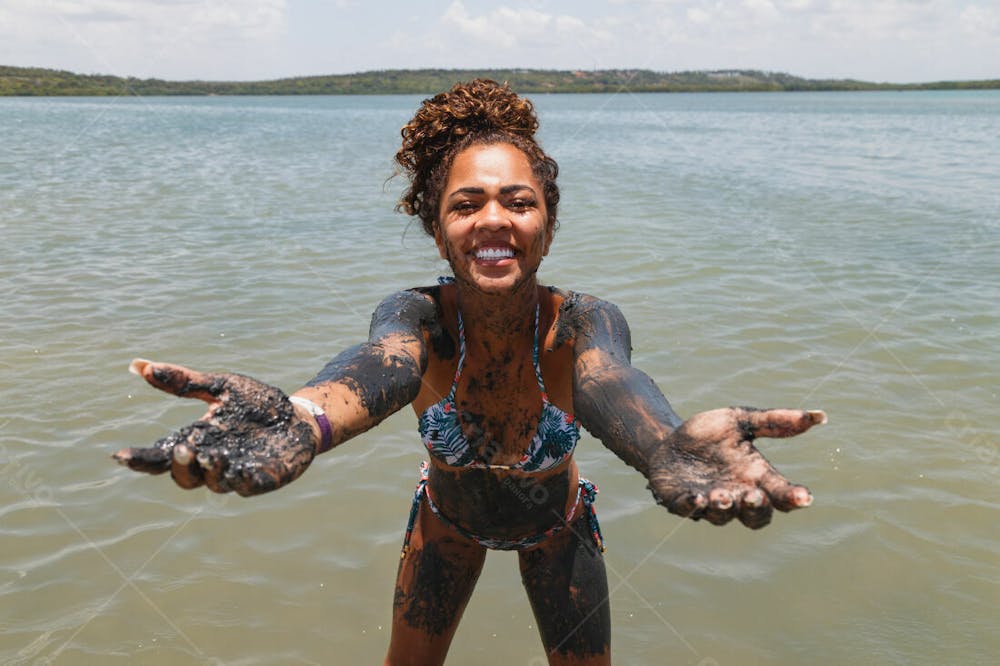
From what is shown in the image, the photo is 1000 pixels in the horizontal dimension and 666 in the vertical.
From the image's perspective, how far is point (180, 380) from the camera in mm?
1736

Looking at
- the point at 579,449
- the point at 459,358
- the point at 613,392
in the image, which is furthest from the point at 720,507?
the point at 579,449

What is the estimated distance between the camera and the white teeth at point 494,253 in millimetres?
2684

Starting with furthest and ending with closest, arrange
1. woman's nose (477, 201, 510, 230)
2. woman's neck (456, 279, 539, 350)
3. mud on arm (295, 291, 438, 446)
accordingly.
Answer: woman's neck (456, 279, 539, 350)
woman's nose (477, 201, 510, 230)
mud on arm (295, 291, 438, 446)

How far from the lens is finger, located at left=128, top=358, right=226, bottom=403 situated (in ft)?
5.53

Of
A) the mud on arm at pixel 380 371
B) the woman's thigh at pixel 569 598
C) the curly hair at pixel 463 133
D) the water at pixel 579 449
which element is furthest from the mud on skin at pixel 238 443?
the water at pixel 579 449

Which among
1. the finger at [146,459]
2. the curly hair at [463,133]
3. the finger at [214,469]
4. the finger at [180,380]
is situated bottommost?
the finger at [214,469]

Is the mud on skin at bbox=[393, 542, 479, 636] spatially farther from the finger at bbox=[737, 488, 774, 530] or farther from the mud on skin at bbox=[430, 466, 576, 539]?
the finger at bbox=[737, 488, 774, 530]

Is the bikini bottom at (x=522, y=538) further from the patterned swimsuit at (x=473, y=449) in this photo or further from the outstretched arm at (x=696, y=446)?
the outstretched arm at (x=696, y=446)

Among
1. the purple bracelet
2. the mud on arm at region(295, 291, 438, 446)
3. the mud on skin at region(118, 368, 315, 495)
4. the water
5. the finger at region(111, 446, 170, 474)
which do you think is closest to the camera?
the finger at region(111, 446, 170, 474)

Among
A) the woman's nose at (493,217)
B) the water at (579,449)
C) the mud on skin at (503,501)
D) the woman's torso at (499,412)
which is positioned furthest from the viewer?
the water at (579,449)

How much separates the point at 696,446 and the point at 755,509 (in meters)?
0.22

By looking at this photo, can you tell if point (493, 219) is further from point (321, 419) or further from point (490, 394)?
point (321, 419)

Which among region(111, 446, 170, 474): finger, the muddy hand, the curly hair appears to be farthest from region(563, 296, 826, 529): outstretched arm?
region(111, 446, 170, 474): finger

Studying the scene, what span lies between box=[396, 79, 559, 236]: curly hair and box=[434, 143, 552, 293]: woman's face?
7cm
